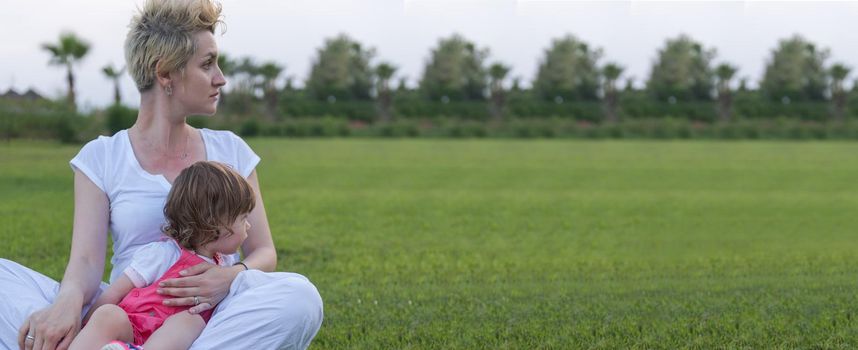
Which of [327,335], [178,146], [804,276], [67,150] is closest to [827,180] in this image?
[804,276]

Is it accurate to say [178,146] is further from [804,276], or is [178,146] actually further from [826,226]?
[826,226]

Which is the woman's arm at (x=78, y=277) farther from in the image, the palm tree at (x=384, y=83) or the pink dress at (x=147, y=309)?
the palm tree at (x=384, y=83)

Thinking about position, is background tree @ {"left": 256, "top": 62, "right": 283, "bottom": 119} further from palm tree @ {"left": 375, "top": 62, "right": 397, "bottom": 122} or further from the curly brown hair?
the curly brown hair

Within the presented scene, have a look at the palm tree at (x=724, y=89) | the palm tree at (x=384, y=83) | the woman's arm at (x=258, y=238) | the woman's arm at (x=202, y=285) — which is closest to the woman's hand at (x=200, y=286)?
the woman's arm at (x=202, y=285)

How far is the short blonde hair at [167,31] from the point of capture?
303cm

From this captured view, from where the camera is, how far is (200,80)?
3127 mm

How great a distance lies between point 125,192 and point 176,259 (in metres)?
0.30

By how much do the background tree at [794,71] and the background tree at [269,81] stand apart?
23378 millimetres

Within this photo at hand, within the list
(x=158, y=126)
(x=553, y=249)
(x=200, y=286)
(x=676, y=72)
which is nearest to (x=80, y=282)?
(x=200, y=286)

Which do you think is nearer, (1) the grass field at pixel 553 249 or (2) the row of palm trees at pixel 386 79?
(1) the grass field at pixel 553 249

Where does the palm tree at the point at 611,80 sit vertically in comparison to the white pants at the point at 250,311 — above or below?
above

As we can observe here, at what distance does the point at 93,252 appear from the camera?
10.1ft

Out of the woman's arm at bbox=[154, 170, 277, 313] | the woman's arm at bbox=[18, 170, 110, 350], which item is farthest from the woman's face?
the woman's arm at bbox=[154, 170, 277, 313]

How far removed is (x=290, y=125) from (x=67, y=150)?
16.8m
